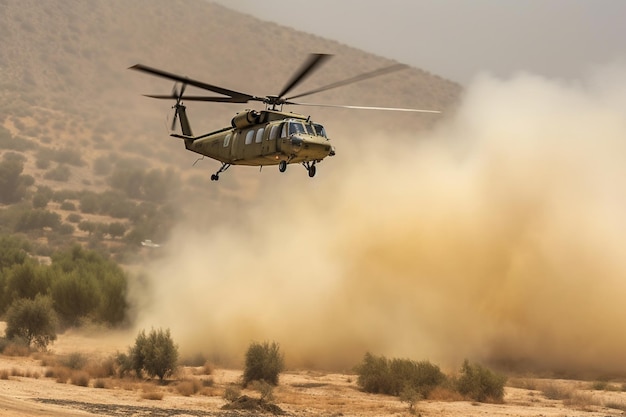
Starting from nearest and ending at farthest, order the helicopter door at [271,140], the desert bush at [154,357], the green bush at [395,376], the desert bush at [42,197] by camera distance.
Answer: the helicopter door at [271,140] < the green bush at [395,376] < the desert bush at [154,357] < the desert bush at [42,197]

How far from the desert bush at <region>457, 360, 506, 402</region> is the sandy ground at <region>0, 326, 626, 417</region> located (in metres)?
0.43

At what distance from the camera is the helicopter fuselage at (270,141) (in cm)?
2606

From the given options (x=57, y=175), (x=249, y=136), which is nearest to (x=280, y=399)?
(x=249, y=136)

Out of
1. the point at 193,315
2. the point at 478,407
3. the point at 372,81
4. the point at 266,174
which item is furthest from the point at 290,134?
the point at 372,81

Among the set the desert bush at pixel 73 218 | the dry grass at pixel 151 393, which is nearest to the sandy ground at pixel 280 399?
the dry grass at pixel 151 393

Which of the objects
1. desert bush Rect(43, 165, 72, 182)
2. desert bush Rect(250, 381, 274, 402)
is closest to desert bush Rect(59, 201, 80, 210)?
desert bush Rect(43, 165, 72, 182)

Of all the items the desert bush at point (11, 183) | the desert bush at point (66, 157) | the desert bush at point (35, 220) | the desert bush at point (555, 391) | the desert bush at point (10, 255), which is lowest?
the desert bush at point (555, 391)

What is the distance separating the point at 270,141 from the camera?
26.6 metres

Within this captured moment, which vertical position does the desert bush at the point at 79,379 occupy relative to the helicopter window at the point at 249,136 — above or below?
below

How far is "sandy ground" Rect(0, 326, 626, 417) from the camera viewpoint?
25.3 meters

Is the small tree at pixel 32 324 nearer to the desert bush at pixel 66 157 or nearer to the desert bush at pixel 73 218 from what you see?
the desert bush at pixel 73 218

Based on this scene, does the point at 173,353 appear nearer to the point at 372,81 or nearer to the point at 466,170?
the point at 466,170

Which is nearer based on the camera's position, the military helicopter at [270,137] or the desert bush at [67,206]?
the military helicopter at [270,137]

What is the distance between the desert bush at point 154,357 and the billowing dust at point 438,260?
4669 mm
